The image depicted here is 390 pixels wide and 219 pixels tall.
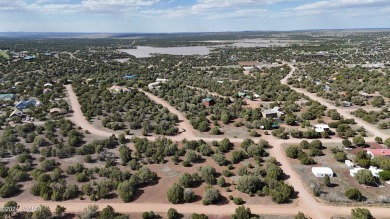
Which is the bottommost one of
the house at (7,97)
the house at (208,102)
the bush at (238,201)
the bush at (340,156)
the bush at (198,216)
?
the bush at (238,201)

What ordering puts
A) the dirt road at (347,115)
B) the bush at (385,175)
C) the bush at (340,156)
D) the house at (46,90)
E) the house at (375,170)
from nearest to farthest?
the bush at (385,175)
the house at (375,170)
the bush at (340,156)
the dirt road at (347,115)
the house at (46,90)

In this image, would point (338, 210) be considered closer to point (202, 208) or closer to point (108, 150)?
point (202, 208)

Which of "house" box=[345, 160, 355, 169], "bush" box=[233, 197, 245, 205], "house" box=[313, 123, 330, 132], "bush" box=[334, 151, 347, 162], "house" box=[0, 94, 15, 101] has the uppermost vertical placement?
"house" box=[0, 94, 15, 101]

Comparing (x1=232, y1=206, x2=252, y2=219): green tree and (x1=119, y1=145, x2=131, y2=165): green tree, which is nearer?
(x1=232, y1=206, x2=252, y2=219): green tree

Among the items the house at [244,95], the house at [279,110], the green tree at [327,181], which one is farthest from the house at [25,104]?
the green tree at [327,181]

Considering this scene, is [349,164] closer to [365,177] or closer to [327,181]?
[365,177]

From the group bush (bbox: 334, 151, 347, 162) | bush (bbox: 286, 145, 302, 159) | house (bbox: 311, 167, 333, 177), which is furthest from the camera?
bush (bbox: 286, 145, 302, 159)

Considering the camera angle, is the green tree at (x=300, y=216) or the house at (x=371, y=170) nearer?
the green tree at (x=300, y=216)

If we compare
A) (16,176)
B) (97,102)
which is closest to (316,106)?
(97,102)

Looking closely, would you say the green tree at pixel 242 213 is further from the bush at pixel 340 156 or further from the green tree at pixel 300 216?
the bush at pixel 340 156

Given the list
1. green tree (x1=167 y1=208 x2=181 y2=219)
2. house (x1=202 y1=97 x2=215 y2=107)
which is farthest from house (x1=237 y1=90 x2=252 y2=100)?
green tree (x1=167 y1=208 x2=181 y2=219)

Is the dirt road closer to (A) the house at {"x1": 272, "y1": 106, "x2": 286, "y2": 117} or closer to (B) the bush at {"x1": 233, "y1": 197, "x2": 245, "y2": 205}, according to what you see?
(A) the house at {"x1": 272, "y1": 106, "x2": 286, "y2": 117}

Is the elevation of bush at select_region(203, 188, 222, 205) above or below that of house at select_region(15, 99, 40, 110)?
below
